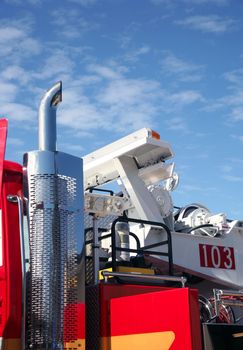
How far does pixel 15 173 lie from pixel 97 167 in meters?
3.42

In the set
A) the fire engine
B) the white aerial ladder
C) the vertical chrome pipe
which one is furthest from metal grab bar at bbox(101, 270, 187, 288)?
the white aerial ladder

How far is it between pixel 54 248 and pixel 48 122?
101 cm

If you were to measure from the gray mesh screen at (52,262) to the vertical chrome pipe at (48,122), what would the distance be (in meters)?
0.27

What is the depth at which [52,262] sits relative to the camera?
437 cm

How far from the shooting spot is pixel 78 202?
4.68 meters

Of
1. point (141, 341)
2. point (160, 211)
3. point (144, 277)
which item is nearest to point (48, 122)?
point (144, 277)

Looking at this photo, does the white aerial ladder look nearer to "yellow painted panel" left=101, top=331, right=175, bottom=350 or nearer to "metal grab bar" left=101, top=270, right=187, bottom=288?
"metal grab bar" left=101, top=270, right=187, bottom=288

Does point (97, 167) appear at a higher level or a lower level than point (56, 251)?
higher

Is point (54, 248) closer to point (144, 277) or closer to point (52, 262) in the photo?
point (52, 262)

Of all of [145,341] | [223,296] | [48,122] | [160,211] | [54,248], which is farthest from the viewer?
[160,211]

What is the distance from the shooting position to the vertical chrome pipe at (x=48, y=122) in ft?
15.4

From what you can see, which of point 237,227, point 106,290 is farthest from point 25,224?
point 237,227

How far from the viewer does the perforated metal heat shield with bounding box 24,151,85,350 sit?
14.0 feet

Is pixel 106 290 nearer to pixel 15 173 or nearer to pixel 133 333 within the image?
pixel 133 333
